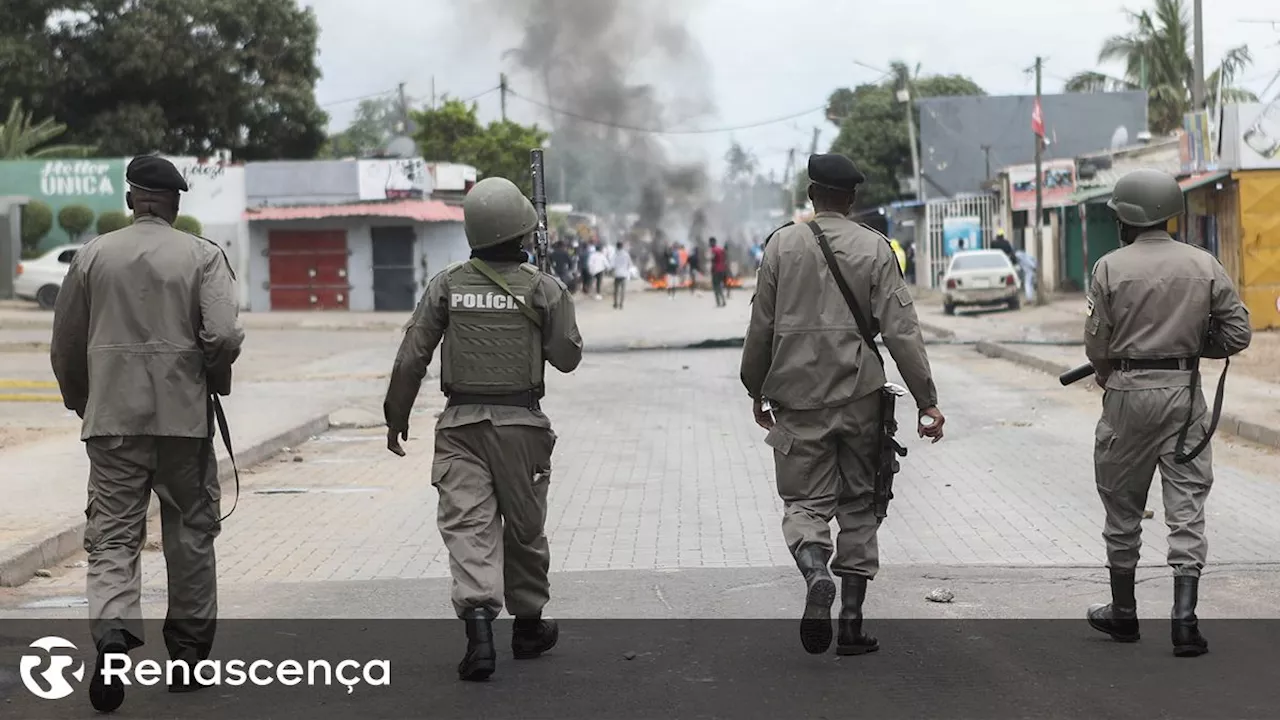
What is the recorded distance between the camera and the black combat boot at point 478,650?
5.45m

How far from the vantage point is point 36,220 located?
39.2 meters

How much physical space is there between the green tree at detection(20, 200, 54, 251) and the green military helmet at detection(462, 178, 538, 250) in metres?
36.2

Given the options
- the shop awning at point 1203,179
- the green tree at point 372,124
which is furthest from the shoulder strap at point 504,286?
the green tree at point 372,124

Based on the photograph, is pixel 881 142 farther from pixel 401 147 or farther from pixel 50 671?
pixel 50 671

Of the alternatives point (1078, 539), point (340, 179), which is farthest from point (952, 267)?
point (1078, 539)

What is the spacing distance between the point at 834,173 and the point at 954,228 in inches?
1799

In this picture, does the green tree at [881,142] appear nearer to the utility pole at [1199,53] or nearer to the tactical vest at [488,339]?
the utility pole at [1199,53]

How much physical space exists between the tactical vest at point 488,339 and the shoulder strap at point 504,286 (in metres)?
0.01

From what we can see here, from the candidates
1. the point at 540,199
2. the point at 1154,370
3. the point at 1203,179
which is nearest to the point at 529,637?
the point at 1154,370

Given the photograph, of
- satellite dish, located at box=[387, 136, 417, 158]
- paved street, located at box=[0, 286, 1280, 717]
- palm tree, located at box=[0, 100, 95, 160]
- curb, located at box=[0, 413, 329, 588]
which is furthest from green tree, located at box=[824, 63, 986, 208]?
curb, located at box=[0, 413, 329, 588]

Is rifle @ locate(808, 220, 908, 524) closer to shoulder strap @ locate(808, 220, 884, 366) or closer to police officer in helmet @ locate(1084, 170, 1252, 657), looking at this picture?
shoulder strap @ locate(808, 220, 884, 366)

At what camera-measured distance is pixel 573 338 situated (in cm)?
577

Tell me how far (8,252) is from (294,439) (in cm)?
2852

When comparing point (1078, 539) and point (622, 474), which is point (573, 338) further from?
point (622, 474)
